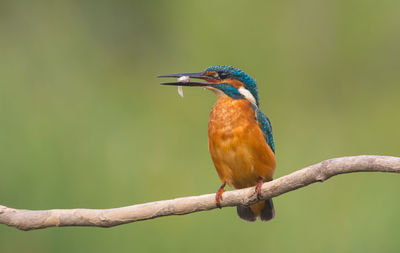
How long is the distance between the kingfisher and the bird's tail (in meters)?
0.28

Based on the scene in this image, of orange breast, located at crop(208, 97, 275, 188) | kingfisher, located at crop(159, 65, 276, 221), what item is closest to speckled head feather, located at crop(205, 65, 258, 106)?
kingfisher, located at crop(159, 65, 276, 221)

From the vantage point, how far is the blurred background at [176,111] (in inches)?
198

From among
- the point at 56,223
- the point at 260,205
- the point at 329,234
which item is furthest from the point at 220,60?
the point at 56,223

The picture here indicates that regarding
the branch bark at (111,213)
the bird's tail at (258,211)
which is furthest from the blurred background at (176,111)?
the branch bark at (111,213)

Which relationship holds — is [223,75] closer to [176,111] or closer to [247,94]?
[247,94]

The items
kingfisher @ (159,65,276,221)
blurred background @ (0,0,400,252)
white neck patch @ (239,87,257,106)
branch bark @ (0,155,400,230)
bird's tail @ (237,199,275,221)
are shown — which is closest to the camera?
branch bark @ (0,155,400,230)

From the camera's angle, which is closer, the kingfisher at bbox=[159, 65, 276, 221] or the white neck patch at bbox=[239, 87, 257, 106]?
the kingfisher at bbox=[159, 65, 276, 221]

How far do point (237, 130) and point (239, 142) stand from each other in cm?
6

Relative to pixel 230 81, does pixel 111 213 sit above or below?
below

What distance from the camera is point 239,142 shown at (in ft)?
9.48

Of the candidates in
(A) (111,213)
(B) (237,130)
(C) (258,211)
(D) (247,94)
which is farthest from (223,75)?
(A) (111,213)

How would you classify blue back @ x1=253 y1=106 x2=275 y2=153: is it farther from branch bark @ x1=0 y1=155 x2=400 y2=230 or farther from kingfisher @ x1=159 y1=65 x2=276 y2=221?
branch bark @ x1=0 y1=155 x2=400 y2=230

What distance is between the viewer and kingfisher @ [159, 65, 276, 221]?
2.89 m

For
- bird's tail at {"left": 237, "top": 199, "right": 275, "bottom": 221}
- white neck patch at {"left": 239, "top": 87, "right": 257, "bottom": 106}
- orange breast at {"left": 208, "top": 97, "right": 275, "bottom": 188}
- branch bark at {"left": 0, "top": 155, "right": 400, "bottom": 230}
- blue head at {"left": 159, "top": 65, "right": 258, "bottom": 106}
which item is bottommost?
branch bark at {"left": 0, "top": 155, "right": 400, "bottom": 230}
